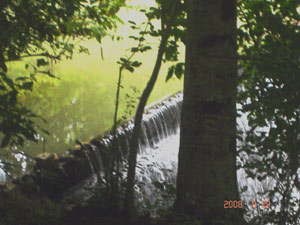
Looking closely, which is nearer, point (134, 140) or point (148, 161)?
point (134, 140)

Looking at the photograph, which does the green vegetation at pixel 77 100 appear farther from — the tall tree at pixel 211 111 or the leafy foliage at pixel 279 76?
the tall tree at pixel 211 111

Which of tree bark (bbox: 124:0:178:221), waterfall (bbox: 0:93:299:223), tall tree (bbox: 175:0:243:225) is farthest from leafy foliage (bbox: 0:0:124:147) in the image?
waterfall (bbox: 0:93:299:223)

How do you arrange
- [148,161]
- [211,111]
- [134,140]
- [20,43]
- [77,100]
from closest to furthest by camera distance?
[20,43] → [211,111] → [134,140] → [148,161] → [77,100]

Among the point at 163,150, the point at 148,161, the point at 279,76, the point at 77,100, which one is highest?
the point at 77,100

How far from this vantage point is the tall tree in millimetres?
2400

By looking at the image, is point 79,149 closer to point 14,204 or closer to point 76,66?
point 14,204

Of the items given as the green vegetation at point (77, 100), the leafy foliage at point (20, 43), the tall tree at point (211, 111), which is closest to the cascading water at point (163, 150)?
the green vegetation at point (77, 100)

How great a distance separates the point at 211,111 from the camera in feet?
7.96

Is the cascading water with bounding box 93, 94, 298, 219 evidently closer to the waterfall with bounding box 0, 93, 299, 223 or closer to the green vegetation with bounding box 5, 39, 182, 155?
the waterfall with bounding box 0, 93, 299, 223

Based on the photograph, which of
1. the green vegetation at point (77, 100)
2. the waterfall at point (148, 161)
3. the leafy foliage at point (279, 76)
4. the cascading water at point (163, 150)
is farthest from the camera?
the green vegetation at point (77, 100)

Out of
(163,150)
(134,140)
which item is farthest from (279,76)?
(163,150)

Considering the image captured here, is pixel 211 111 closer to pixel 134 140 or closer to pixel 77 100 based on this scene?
pixel 134 140

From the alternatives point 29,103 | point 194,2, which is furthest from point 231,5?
point 29,103

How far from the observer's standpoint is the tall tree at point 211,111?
2.40 m
